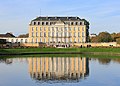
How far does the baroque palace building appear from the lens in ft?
282

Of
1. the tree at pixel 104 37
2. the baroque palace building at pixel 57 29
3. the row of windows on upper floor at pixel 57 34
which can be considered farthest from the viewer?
the tree at pixel 104 37

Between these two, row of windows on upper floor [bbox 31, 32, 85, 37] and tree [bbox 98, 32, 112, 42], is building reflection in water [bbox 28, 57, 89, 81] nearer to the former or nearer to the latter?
row of windows on upper floor [bbox 31, 32, 85, 37]

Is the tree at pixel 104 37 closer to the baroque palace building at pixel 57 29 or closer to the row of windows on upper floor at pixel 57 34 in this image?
the baroque palace building at pixel 57 29

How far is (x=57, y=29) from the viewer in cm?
8788

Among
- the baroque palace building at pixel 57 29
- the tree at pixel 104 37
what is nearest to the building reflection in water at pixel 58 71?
the baroque palace building at pixel 57 29

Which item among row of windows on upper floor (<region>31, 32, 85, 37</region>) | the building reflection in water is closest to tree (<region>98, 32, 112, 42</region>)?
row of windows on upper floor (<region>31, 32, 85, 37</region>)

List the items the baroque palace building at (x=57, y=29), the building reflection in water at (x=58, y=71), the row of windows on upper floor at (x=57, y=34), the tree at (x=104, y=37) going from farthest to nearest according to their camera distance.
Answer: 1. the tree at (x=104, y=37)
2. the row of windows on upper floor at (x=57, y=34)
3. the baroque palace building at (x=57, y=29)
4. the building reflection in water at (x=58, y=71)

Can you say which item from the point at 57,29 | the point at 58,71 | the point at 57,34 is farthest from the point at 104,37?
the point at 58,71

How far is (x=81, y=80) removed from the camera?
20.0 m

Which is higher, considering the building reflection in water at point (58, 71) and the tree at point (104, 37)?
the tree at point (104, 37)

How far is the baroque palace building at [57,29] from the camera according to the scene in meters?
86.1

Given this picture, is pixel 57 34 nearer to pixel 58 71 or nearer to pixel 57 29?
pixel 57 29

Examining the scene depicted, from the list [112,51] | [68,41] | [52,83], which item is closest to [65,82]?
[52,83]

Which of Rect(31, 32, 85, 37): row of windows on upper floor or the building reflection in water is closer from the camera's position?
the building reflection in water
